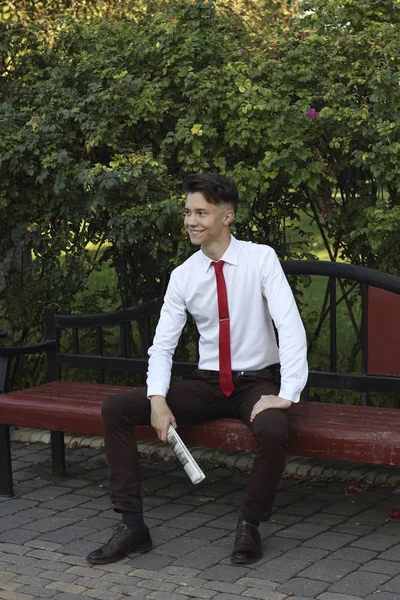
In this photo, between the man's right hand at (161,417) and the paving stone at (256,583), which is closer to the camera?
the paving stone at (256,583)

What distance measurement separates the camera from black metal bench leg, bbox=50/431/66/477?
5.87 metres

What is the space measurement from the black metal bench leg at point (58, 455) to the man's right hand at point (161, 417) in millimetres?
1250

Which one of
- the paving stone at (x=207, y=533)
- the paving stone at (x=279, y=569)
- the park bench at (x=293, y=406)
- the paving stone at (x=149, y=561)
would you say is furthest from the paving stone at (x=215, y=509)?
the paving stone at (x=279, y=569)

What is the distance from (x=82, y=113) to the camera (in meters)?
6.16

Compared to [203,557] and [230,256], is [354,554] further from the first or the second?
[230,256]

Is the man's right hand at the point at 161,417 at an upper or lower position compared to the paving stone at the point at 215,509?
upper

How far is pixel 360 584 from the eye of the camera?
4223mm

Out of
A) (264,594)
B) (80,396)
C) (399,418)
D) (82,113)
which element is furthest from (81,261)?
(264,594)

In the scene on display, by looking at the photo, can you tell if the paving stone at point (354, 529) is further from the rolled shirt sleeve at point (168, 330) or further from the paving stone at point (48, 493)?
the paving stone at point (48, 493)

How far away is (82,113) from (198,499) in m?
2.28

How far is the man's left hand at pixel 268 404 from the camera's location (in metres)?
4.56

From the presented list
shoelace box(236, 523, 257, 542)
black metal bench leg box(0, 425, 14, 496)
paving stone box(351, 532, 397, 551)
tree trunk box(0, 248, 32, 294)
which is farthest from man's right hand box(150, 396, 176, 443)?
tree trunk box(0, 248, 32, 294)

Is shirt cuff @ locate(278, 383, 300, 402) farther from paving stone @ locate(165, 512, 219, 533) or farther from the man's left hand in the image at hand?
paving stone @ locate(165, 512, 219, 533)

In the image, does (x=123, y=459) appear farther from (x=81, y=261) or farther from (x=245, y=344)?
(x=81, y=261)
